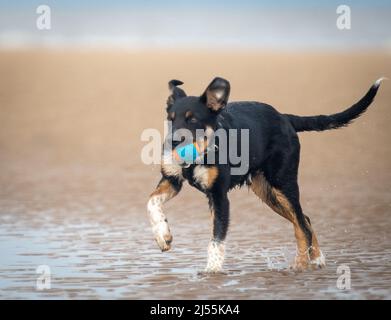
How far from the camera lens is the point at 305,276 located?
10.0m

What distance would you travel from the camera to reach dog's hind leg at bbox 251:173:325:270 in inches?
411

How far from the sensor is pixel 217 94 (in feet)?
32.8

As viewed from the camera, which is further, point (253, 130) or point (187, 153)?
point (253, 130)

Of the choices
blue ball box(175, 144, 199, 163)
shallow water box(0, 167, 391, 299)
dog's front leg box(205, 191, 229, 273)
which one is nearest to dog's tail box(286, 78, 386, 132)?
shallow water box(0, 167, 391, 299)

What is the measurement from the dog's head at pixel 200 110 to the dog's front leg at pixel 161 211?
1.55 feet

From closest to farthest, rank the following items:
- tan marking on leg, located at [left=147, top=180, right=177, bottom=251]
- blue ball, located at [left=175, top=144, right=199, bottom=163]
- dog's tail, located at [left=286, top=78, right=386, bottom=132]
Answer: blue ball, located at [left=175, top=144, right=199, bottom=163] → tan marking on leg, located at [left=147, top=180, right=177, bottom=251] → dog's tail, located at [left=286, top=78, right=386, bottom=132]

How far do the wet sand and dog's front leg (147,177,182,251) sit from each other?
0.32 m

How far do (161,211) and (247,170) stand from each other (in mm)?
948

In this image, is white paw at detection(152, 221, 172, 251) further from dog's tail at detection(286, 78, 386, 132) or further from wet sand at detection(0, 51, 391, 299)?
dog's tail at detection(286, 78, 386, 132)

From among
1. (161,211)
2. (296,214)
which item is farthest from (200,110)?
(296,214)

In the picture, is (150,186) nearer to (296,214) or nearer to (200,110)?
(296,214)

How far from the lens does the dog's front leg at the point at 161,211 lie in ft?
32.6

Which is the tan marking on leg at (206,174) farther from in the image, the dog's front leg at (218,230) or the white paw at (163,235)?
the white paw at (163,235)

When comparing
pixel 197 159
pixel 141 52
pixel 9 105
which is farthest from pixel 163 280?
pixel 141 52
